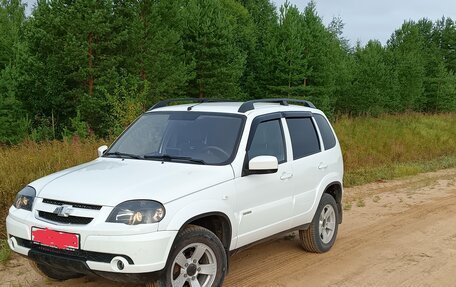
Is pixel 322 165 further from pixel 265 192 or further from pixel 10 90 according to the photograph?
pixel 10 90

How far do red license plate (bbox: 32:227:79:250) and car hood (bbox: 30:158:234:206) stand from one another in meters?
0.28

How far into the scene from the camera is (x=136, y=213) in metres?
3.97

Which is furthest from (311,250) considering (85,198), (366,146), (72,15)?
(72,15)

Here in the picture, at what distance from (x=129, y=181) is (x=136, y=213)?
1.38 feet

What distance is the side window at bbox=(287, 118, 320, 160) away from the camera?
586 centimetres

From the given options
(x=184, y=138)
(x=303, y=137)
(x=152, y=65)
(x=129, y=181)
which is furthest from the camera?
(x=152, y=65)

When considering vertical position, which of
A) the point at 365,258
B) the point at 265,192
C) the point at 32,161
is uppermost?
the point at 265,192

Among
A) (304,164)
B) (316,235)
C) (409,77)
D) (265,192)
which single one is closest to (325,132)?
(304,164)

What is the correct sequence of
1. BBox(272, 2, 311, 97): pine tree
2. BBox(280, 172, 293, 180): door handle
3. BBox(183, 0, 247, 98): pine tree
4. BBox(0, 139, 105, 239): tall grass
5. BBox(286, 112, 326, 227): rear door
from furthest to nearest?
BBox(272, 2, 311, 97): pine tree
BBox(183, 0, 247, 98): pine tree
BBox(0, 139, 105, 239): tall grass
BBox(286, 112, 326, 227): rear door
BBox(280, 172, 293, 180): door handle

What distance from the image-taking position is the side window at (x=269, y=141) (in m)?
5.25

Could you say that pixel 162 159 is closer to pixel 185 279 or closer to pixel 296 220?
pixel 185 279

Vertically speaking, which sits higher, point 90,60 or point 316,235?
point 90,60

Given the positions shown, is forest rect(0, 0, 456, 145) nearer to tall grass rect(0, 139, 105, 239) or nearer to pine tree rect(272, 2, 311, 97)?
pine tree rect(272, 2, 311, 97)

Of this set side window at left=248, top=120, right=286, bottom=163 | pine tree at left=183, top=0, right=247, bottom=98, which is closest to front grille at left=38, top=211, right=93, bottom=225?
side window at left=248, top=120, right=286, bottom=163
